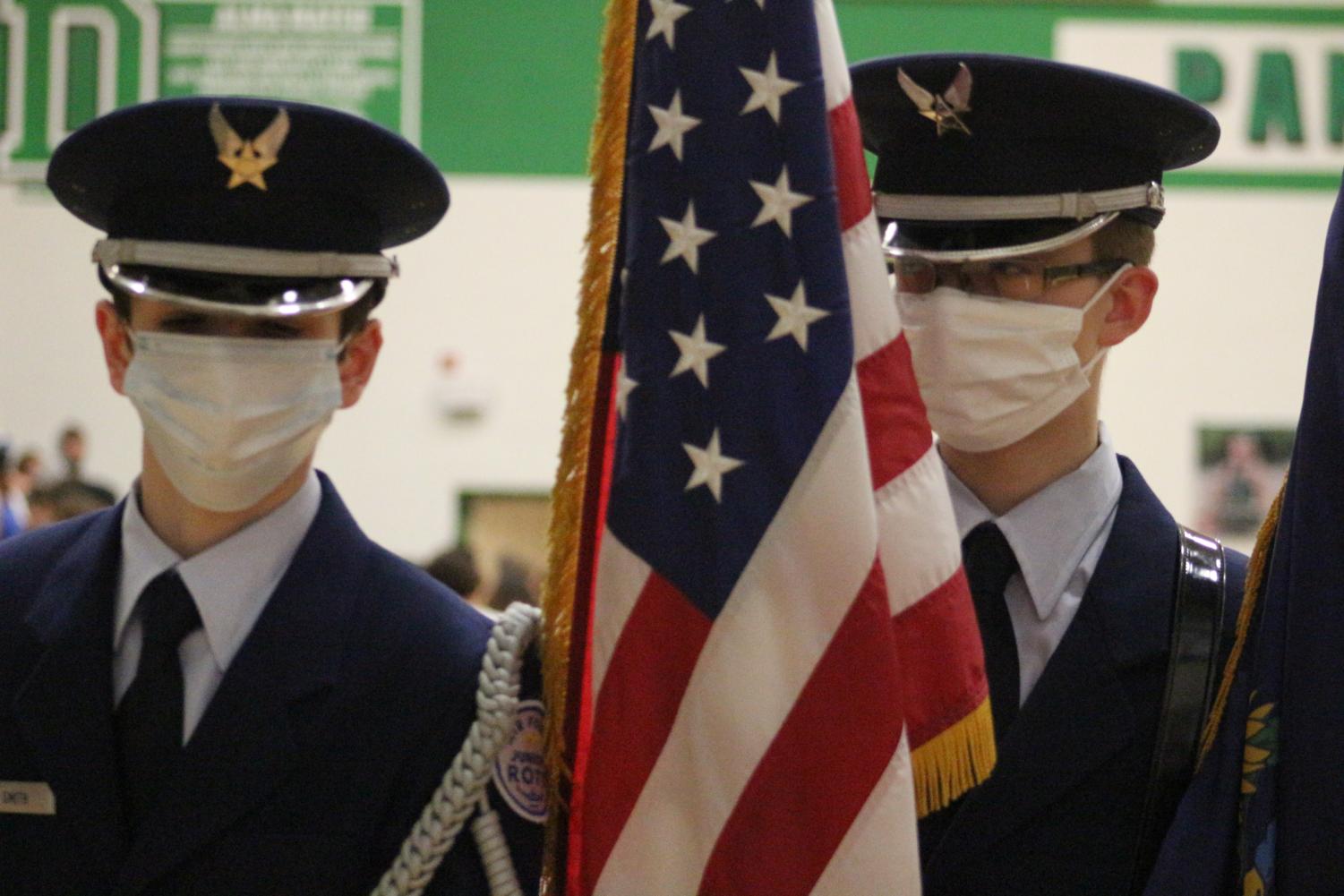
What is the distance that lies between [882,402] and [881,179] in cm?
48

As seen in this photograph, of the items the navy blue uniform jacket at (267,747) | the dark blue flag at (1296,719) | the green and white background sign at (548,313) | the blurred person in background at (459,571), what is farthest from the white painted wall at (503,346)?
the dark blue flag at (1296,719)

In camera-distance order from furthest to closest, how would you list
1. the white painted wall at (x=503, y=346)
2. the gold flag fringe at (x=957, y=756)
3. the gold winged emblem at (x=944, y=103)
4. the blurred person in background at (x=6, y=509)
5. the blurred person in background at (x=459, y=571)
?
the white painted wall at (x=503, y=346) → the blurred person in background at (x=6, y=509) → the blurred person in background at (x=459, y=571) → the gold winged emblem at (x=944, y=103) → the gold flag fringe at (x=957, y=756)

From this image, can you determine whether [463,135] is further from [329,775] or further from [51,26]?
[329,775]

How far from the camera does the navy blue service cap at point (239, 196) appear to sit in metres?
1.97

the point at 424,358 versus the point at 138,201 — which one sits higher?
the point at 138,201

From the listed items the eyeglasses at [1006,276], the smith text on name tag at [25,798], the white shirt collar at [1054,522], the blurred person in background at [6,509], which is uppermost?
the eyeglasses at [1006,276]

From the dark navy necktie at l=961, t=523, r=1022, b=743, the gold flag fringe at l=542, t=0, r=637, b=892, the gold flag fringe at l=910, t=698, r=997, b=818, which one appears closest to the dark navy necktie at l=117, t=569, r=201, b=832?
the gold flag fringe at l=542, t=0, r=637, b=892

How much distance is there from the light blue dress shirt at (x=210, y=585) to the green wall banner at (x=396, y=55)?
529 centimetres

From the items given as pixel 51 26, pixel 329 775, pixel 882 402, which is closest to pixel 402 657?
pixel 329 775

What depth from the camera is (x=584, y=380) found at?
1.78 m

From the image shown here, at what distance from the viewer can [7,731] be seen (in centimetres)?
192

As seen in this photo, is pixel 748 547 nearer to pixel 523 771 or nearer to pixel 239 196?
pixel 523 771

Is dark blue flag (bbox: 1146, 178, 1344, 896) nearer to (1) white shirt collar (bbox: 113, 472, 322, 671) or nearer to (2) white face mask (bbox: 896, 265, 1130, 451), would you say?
(2) white face mask (bbox: 896, 265, 1130, 451)

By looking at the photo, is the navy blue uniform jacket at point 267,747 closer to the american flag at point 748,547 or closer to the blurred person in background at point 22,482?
the american flag at point 748,547
